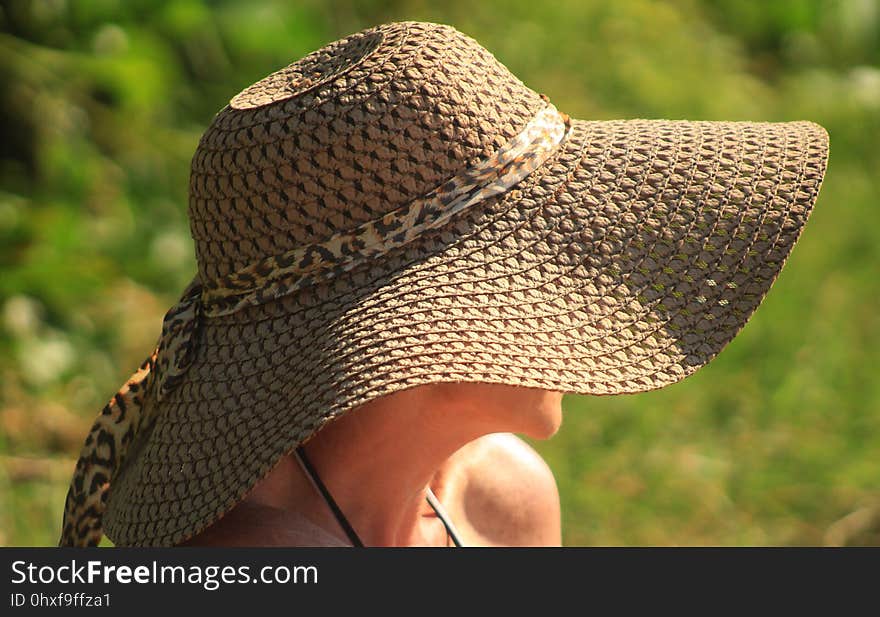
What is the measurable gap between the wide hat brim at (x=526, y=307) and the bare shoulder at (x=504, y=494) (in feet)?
1.58

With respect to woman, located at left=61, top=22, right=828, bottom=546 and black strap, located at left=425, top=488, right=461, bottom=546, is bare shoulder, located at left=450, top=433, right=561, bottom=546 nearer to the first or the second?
black strap, located at left=425, top=488, right=461, bottom=546

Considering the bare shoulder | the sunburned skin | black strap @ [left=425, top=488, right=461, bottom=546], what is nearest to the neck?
the sunburned skin

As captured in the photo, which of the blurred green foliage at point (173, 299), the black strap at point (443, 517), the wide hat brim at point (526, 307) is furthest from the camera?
the blurred green foliage at point (173, 299)

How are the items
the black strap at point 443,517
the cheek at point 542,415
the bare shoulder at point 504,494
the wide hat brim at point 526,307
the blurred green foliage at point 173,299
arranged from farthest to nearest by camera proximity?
the blurred green foliage at point 173,299 → the bare shoulder at point 504,494 → the black strap at point 443,517 → the cheek at point 542,415 → the wide hat brim at point 526,307

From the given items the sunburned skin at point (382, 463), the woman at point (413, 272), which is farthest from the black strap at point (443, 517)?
the woman at point (413, 272)

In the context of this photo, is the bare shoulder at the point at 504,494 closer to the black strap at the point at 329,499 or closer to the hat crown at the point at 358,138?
the black strap at the point at 329,499

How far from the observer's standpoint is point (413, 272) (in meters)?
1.07

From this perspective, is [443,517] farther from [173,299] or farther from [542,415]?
[173,299]

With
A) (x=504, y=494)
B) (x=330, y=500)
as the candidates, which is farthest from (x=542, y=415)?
(x=504, y=494)

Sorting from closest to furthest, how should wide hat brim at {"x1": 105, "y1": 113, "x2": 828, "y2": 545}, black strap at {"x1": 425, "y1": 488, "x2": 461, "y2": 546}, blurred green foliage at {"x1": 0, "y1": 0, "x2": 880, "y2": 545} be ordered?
wide hat brim at {"x1": 105, "y1": 113, "x2": 828, "y2": 545}, black strap at {"x1": 425, "y1": 488, "x2": 461, "y2": 546}, blurred green foliage at {"x1": 0, "y1": 0, "x2": 880, "y2": 545}

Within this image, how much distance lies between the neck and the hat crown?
0.20 metres

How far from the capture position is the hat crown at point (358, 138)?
1061 mm

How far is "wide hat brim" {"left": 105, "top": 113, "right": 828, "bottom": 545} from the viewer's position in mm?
1024

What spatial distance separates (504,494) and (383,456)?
0.39 m
